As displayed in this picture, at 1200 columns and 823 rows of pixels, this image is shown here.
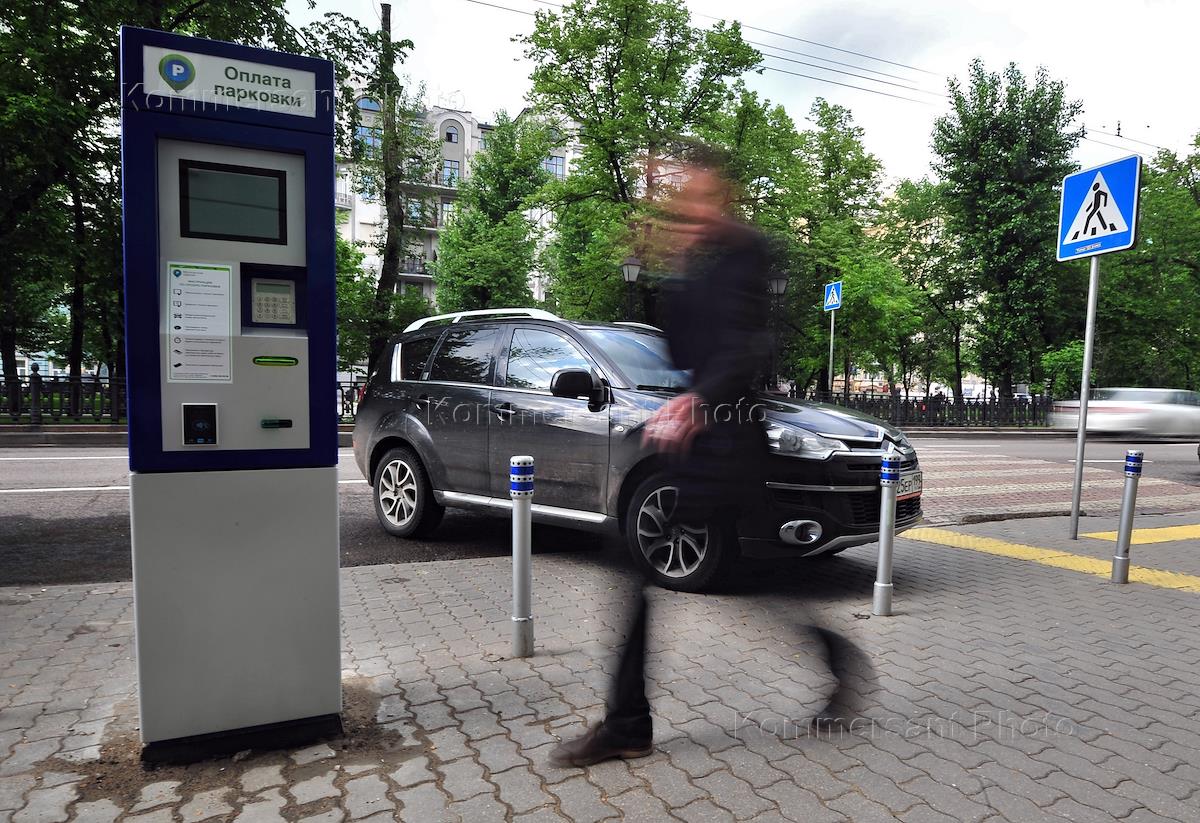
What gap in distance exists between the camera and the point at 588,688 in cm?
345

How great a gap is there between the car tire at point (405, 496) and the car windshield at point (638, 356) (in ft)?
6.60

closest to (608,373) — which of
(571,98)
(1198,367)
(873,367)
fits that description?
(571,98)

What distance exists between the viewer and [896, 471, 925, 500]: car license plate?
4.98 m

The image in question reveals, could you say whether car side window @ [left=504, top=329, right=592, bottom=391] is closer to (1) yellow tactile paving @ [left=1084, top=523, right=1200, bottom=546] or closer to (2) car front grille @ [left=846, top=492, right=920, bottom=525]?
(2) car front grille @ [left=846, top=492, right=920, bottom=525]

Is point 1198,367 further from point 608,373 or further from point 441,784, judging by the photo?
point 441,784

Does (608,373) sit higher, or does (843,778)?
(608,373)

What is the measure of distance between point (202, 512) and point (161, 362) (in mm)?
547

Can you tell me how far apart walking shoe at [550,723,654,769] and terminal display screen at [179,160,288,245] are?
2196mm

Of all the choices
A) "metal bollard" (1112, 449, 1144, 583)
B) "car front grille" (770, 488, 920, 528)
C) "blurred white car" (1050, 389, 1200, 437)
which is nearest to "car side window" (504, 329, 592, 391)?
"car front grille" (770, 488, 920, 528)

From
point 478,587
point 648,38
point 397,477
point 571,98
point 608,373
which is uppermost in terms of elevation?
point 648,38

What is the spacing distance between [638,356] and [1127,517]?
3811mm

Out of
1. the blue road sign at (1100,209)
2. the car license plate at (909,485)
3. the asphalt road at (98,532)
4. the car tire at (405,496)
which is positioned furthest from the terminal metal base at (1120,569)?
the car tire at (405,496)

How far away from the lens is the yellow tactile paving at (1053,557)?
5.74m

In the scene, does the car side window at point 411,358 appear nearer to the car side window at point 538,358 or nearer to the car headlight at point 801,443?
the car side window at point 538,358
